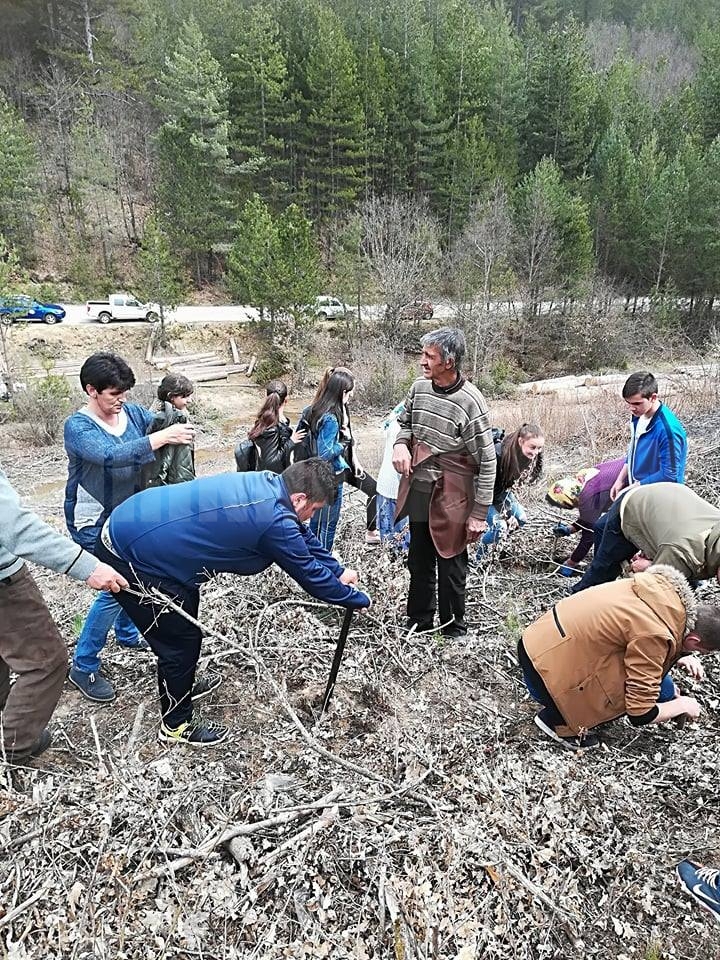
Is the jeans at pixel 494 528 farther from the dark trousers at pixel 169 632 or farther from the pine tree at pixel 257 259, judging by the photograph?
the pine tree at pixel 257 259

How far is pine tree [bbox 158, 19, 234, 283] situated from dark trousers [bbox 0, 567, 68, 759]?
24939 millimetres

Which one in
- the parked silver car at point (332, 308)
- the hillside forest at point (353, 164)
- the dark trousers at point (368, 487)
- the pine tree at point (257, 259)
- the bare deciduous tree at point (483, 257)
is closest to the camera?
the dark trousers at point (368, 487)

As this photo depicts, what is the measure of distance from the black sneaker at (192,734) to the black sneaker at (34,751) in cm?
46

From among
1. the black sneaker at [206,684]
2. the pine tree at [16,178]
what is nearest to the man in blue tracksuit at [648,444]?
the black sneaker at [206,684]

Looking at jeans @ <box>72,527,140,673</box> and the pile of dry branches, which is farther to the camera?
jeans @ <box>72,527,140,673</box>

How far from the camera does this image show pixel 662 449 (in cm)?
374

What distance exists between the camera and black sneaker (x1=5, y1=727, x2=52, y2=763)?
8.50 ft

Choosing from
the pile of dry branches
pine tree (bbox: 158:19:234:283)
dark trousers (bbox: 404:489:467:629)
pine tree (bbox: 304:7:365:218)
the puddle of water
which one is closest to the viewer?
the pile of dry branches

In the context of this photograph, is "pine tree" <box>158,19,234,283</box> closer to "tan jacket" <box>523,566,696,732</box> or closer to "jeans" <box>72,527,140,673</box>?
"jeans" <box>72,527,140,673</box>

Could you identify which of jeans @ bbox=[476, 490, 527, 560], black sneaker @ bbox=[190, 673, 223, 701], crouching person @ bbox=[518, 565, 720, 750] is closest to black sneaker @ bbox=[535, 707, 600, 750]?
crouching person @ bbox=[518, 565, 720, 750]

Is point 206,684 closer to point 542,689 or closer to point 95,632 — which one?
point 95,632

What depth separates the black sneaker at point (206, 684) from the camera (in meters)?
3.07

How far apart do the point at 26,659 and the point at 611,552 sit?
9.15 feet

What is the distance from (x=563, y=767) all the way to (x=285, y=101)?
29.9 meters
